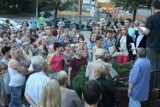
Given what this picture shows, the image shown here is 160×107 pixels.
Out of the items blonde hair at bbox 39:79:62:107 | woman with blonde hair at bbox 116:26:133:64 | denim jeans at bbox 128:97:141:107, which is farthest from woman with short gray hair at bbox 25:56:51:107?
woman with blonde hair at bbox 116:26:133:64

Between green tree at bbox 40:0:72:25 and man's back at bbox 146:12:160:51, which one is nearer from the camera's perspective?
man's back at bbox 146:12:160:51

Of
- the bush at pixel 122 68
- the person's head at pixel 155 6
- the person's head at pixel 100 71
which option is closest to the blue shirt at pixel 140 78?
the person's head at pixel 155 6

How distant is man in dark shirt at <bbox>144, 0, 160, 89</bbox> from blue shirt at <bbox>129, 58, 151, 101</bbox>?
2.27ft

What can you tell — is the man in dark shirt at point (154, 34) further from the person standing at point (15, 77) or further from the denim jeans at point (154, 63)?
the person standing at point (15, 77)

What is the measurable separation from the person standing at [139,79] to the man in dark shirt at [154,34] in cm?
67

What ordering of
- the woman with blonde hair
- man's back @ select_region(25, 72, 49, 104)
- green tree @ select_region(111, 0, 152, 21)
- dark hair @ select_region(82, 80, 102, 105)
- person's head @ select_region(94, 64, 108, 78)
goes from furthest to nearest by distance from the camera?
1. green tree @ select_region(111, 0, 152, 21)
2. the woman with blonde hair
3. man's back @ select_region(25, 72, 49, 104)
4. person's head @ select_region(94, 64, 108, 78)
5. dark hair @ select_region(82, 80, 102, 105)

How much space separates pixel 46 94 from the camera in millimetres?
4961

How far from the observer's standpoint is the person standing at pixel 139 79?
283 inches

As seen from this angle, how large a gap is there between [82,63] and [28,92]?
3.08m

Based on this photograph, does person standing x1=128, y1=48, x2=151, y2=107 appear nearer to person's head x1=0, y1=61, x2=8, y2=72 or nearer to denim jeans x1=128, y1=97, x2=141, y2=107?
denim jeans x1=128, y1=97, x2=141, y2=107

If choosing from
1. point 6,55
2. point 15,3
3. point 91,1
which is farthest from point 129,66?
point 15,3

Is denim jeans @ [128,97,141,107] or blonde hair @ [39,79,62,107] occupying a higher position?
blonde hair @ [39,79,62,107]

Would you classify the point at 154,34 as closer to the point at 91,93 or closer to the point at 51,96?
the point at 51,96

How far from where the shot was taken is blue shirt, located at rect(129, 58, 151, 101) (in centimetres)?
719
